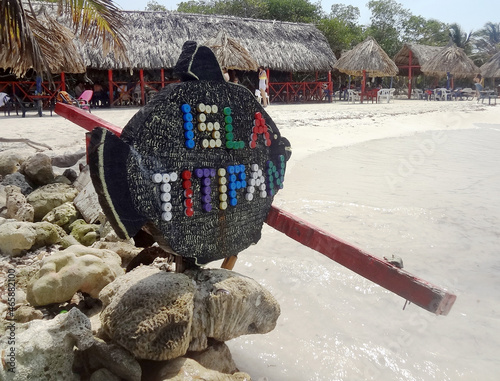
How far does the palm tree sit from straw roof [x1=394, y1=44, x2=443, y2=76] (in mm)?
22189

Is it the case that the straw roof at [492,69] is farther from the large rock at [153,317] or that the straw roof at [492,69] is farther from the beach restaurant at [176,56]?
the large rock at [153,317]

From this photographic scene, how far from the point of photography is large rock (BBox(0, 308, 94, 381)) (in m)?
1.60

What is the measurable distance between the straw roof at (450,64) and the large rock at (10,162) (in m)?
23.7

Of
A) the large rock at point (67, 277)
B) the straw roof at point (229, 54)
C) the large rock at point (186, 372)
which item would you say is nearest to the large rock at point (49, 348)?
the large rock at point (186, 372)

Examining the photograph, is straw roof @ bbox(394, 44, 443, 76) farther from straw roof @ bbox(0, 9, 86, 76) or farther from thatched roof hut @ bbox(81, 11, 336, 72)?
straw roof @ bbox(0, 9, 86, 76)

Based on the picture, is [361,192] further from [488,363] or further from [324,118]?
[324,118]

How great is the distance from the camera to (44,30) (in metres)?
6.60

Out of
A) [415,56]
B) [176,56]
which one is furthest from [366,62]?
[176,56]

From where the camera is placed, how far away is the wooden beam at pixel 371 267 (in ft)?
6.74

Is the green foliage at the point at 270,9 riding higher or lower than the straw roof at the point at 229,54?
higher

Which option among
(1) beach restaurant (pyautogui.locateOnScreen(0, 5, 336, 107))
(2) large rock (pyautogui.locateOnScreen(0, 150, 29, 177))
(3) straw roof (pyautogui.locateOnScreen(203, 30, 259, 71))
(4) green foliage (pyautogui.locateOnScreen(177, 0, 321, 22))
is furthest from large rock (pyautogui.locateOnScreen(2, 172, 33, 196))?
(4) green foliage (pyautogui.locateOnScreen(177, 0, 321, 22))

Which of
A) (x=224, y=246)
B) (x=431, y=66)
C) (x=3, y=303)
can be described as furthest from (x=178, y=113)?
(x=431, y=66)

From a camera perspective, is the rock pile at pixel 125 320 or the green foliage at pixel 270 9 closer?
the rock pile at pixel 125 320

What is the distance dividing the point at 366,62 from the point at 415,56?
6561 mm
